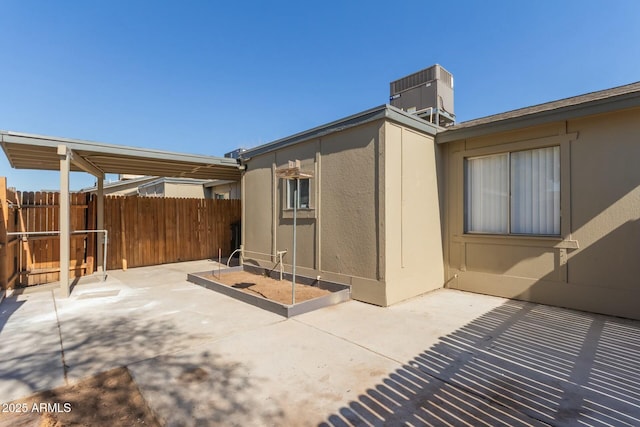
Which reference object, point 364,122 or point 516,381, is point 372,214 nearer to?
point 364,122

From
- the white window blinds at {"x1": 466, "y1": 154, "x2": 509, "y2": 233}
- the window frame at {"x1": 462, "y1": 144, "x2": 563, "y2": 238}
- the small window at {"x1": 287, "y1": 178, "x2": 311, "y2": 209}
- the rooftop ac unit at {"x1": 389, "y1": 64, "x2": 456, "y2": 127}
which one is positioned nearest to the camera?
the window frame at {"x1": 462, "y1": 144, "x2": 563, "y2": 238}

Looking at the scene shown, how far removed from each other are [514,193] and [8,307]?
8.87 m

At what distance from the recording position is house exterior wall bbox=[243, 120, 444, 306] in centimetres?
502

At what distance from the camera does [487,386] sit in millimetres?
2613

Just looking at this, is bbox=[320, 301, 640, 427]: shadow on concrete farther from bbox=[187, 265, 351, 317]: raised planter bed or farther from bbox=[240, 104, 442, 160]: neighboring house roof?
bbox=[240, 104, 442, 160]: neighboring house roof

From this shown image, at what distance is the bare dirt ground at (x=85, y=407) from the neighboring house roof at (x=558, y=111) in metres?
6.10

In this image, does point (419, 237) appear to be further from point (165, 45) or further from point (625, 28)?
point (165, 45)

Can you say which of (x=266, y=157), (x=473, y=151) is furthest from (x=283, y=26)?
(x=473, y=151)

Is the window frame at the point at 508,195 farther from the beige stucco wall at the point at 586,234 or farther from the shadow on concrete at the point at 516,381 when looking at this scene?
the shadow on concrete at the point at 516,381

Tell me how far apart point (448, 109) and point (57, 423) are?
373 inches

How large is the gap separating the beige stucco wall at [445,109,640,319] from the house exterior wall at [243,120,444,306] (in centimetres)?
127

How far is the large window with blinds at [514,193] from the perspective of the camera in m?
5.07

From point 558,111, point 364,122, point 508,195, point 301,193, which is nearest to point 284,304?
point 301,193

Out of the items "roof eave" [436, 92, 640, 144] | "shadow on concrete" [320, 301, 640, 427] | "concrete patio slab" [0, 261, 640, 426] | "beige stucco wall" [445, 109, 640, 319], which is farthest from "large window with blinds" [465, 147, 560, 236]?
"shadow on concrete" [320, 301, 640, 427]
